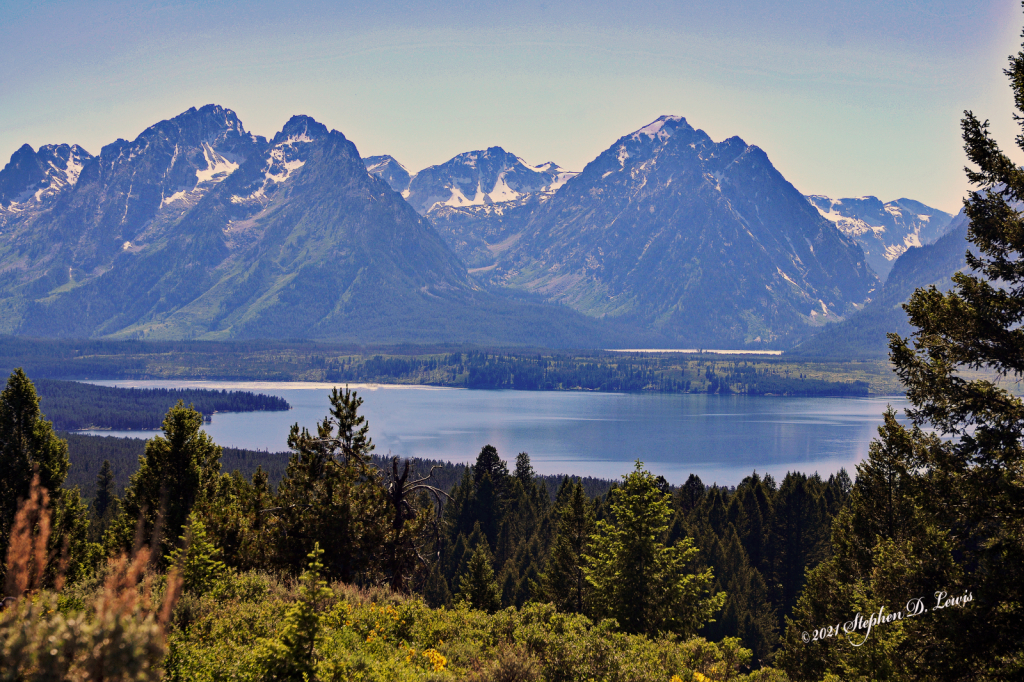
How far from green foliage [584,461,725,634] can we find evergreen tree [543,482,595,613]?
12137mm

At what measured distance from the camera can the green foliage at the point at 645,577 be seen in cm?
3697

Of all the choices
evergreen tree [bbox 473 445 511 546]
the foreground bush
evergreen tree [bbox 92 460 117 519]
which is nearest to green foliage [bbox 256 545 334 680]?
the foreground bush

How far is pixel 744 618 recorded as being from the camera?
222 feet

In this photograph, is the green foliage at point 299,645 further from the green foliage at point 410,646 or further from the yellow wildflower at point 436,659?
the yellow wildflower at point 436,659

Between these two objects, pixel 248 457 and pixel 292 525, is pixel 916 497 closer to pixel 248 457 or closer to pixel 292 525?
pixel 292 525

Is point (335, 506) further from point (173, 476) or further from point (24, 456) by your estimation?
point (24, 456)

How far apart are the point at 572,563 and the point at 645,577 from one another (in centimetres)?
1653

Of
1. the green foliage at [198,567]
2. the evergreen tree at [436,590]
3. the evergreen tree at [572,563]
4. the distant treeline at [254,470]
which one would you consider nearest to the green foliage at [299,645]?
the green foliage at [198,567]

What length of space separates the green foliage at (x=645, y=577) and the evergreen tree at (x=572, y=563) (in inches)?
478

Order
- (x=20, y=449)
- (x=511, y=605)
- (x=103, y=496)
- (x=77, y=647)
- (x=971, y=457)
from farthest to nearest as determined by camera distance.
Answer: (x=103, y=496), (x=20, y=449), (x=511, y=605), (x=971, y=457), (x=77, y=647)

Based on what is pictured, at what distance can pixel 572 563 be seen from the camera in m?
53.0

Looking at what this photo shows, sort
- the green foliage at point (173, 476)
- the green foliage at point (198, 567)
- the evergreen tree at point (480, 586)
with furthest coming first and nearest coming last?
the evergreen tree at point (480, 586) < the green foliage at point (173, 476) < the green foliage at point (198, 567)

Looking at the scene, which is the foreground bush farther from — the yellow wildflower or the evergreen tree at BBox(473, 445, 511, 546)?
the evergreen tree at BBox(473, 445, 511, 546)

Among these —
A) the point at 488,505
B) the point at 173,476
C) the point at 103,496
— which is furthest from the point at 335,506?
the point at 103,496
